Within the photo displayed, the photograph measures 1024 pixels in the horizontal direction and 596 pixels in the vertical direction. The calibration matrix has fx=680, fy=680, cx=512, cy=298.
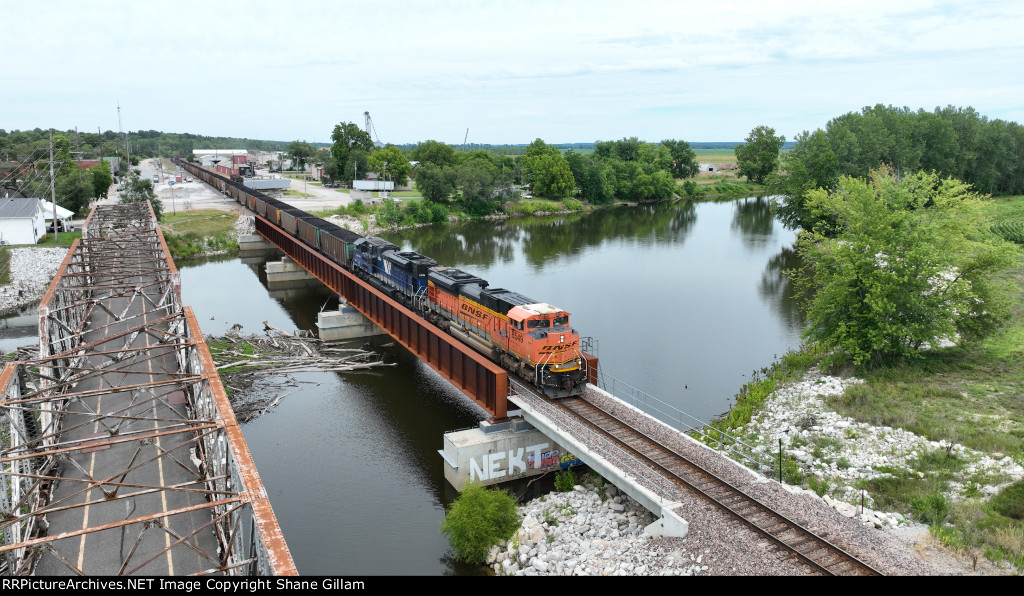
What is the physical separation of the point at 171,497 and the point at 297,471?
38.8 ft

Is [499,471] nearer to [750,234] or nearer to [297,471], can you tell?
[297,471]

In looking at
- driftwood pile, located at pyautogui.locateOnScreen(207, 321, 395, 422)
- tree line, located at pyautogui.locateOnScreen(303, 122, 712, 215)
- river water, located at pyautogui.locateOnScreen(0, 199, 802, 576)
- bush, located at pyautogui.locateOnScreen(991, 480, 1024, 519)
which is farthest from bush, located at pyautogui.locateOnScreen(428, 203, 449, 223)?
bush, located at pyautogui.locateOnScreen(991, 480, 1024, 519)

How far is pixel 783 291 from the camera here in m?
52.0

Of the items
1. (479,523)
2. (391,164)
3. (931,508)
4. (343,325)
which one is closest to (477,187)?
(391,164)

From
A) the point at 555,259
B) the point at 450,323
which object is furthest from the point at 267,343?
the point at 555,259

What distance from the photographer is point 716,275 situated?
188ft

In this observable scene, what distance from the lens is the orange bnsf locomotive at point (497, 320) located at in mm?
22594

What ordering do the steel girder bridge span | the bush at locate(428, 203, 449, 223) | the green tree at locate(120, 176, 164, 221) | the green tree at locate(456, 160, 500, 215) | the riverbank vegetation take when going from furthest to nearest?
the green tree at locate(456, 160, 500, 215)
the bush at locate(428, 203, 449, 223)
the green tree at locate(120, 176, 164, 221)
the riverbank vegetation
the steel girder bridge span

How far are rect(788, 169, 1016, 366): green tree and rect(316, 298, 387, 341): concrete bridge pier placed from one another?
23534 millimetres

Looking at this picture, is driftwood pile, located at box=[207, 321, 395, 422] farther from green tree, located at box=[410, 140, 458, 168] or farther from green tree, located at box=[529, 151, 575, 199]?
green tree, located at box=[410, 140, 458, 168]

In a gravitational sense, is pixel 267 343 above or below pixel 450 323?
below

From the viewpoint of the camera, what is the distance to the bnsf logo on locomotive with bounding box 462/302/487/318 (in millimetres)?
26403

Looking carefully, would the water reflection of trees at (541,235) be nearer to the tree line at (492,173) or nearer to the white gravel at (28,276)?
the tree line at (492,173)

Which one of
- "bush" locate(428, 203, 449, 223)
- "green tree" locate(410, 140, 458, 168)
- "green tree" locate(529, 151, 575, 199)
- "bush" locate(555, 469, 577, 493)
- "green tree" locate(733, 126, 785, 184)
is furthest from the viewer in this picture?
"green tree" locate(733, 126, 785, 184)
